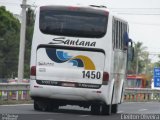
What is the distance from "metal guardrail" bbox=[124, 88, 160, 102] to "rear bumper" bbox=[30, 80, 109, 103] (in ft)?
92.2

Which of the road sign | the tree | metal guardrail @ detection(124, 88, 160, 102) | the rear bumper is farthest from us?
the tree

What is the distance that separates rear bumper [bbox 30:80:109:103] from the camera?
23.9 m

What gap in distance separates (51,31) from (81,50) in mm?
1128

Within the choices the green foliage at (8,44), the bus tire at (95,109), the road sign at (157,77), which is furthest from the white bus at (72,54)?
the green foliage at (8,44)

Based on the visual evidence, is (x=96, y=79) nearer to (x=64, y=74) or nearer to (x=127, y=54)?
(x=64, y=74)

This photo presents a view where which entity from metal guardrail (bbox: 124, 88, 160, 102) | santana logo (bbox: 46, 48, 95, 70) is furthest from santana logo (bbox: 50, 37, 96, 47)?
metal guardrail (bbox: 124, 88, 160, 102)

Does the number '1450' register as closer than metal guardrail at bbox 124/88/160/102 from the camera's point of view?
Yes

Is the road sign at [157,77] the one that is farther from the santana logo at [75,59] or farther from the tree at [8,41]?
the santana logo at [75,59]

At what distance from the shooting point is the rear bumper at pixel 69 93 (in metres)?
23.9

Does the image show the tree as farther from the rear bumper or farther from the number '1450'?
the number '1450'

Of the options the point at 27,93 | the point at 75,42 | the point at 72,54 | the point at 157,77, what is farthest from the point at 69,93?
the point at 157,77

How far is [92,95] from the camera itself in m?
24.0

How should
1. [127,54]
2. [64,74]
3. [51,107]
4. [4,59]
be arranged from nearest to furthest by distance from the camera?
1. [64,74]
2. [51,107]
3. [127,54]
4. [4,59]

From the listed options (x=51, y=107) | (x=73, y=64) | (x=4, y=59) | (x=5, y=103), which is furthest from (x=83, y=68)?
(x=4, y=59)
